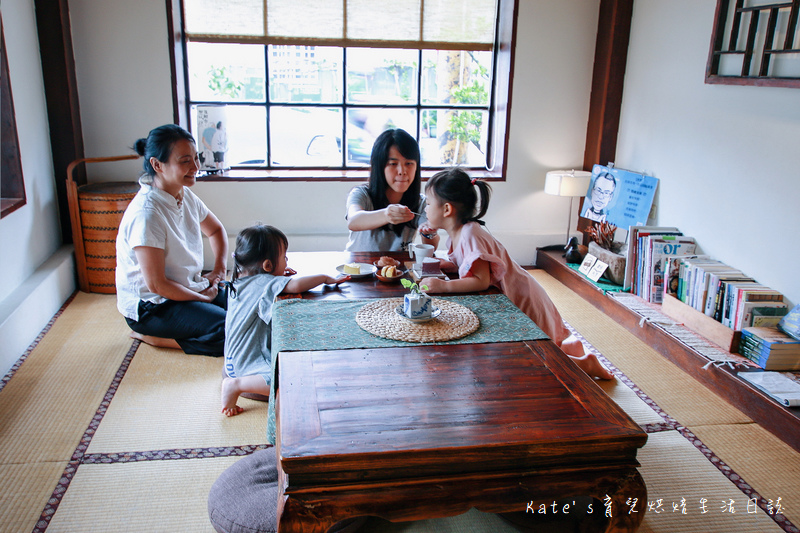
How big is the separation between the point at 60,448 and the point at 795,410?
2.75 m

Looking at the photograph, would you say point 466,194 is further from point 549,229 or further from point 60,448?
point 549,229

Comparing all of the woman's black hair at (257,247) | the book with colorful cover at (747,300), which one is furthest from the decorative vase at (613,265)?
the woman's black hair at (257,247)

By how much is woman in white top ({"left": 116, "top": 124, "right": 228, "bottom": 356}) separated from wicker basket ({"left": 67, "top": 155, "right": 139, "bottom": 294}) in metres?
0.83

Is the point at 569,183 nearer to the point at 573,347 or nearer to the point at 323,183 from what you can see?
the point at 323,183

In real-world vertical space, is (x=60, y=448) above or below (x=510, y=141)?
below

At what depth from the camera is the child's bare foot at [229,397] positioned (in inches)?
91.5

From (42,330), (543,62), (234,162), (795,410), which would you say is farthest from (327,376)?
(543,62)

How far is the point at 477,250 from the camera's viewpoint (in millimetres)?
2213

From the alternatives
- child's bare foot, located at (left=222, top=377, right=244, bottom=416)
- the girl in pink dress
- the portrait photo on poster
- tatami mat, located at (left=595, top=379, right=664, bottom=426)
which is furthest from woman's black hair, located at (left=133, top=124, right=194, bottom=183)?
the portrait photo on poster

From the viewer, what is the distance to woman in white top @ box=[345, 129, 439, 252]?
9.05 feet

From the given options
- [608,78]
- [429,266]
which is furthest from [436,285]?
[608,78]

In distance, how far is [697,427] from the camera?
2375mm

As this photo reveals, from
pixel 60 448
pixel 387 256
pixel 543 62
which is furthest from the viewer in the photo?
pixel 543 62

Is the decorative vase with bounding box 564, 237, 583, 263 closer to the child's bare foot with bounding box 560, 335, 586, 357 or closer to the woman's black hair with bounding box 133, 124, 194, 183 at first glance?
the child's bare foot with bounding box 560, 335, 586, 357
